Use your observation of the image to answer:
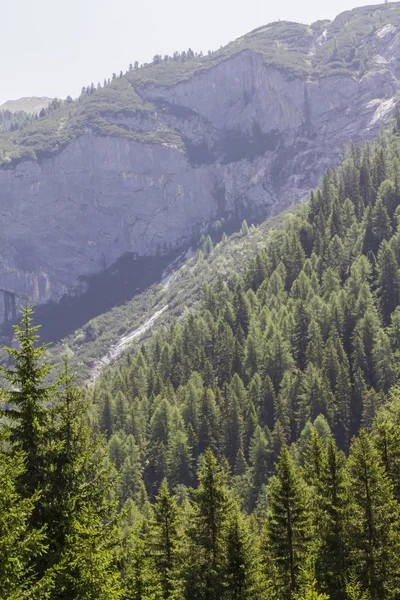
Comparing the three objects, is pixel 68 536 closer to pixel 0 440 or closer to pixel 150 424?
Answer: pixel 0 440

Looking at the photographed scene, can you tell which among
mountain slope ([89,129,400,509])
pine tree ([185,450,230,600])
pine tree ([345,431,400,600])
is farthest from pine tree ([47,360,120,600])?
mountain slope ([89,129,400,509])

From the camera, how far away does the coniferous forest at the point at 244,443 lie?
69.8 feet

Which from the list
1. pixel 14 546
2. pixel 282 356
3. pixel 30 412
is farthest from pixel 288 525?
pixel 282 356

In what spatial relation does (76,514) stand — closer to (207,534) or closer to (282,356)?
(207,534)

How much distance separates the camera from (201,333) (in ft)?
500

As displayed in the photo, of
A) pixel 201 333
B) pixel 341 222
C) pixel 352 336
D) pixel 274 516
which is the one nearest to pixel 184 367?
pixel 201 333

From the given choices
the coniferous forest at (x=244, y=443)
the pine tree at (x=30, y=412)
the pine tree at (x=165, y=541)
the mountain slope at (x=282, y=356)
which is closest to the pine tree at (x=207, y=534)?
the coniferous forest at (x=244, y=443)

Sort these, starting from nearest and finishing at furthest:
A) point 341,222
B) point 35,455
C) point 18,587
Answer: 1. point 18,587
2. point 35,455
3. point 341,222

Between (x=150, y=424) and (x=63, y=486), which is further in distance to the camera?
(x=150, y=424)

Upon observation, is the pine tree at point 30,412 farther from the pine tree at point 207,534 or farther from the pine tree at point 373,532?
the pine tree at point 373,532

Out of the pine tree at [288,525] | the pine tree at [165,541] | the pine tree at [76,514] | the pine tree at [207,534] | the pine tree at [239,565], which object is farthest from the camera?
the pine tree at [165,541]

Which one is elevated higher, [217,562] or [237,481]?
[217,562]

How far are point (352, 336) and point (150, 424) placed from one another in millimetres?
45234

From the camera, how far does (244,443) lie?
114 m
